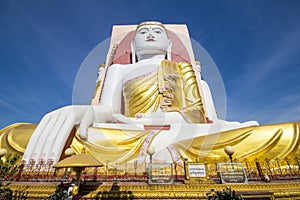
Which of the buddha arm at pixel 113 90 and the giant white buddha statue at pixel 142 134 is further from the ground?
the buddha arm at pixel 113 90

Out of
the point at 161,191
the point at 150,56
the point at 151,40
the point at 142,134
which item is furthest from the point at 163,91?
the point at 161,191

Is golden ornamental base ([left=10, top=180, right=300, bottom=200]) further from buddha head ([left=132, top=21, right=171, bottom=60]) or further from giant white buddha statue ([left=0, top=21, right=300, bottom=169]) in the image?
buddha head ([left=132, top=21, right=171, bottom=60])

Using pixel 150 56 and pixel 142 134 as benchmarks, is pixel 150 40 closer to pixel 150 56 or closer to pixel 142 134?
pixel 150 56

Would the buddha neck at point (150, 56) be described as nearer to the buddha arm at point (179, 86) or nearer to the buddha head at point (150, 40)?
the buddha head at point (150, 40)

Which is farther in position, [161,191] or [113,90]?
[113,90]

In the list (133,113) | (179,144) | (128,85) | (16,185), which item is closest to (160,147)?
(179,144)

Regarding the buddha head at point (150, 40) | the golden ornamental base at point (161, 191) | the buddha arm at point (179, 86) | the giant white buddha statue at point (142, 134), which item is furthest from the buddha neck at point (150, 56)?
the golden ornamental base at point (161, 191)

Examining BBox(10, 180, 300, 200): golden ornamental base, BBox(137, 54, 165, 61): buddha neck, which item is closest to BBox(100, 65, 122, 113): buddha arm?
BBox(137, 54, 165, 61): buddha neck

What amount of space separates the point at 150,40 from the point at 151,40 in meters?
0.04

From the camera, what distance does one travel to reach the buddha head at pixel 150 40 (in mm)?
6750

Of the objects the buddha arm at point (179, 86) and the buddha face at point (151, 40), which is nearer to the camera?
the buddha arm at point (179, 86)

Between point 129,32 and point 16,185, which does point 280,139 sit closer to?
point 16,185

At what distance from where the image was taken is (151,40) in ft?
22.1

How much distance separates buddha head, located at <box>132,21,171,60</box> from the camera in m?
6.75
